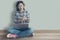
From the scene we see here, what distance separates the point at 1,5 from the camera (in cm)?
142

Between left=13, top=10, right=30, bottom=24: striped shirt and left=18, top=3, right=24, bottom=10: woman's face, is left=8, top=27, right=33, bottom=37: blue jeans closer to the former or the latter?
left=13, top=10, right=30, bottom=24: striped shirt

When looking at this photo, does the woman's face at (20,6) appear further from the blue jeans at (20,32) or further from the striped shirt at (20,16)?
the blue jeans at (20,32)

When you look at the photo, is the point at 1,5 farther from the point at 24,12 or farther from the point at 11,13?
the point at 24,12

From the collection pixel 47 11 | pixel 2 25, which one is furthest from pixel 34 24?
pixel 2 25

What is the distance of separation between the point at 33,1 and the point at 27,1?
0.18 feet

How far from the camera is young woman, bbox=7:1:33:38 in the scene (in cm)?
141

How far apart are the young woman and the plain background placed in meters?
0.04

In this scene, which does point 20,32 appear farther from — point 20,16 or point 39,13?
point 39,13

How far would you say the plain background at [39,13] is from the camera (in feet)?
4.66

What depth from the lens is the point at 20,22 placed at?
144cm

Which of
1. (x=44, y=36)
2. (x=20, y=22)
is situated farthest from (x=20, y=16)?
(x=44, y=36)

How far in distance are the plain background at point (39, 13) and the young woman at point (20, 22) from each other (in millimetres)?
42

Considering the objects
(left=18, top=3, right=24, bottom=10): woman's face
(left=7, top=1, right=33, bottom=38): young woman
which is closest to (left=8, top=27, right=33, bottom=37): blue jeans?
(left=7, top=1, right=33, bottom=38): young woman

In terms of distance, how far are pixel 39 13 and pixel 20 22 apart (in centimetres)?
20
